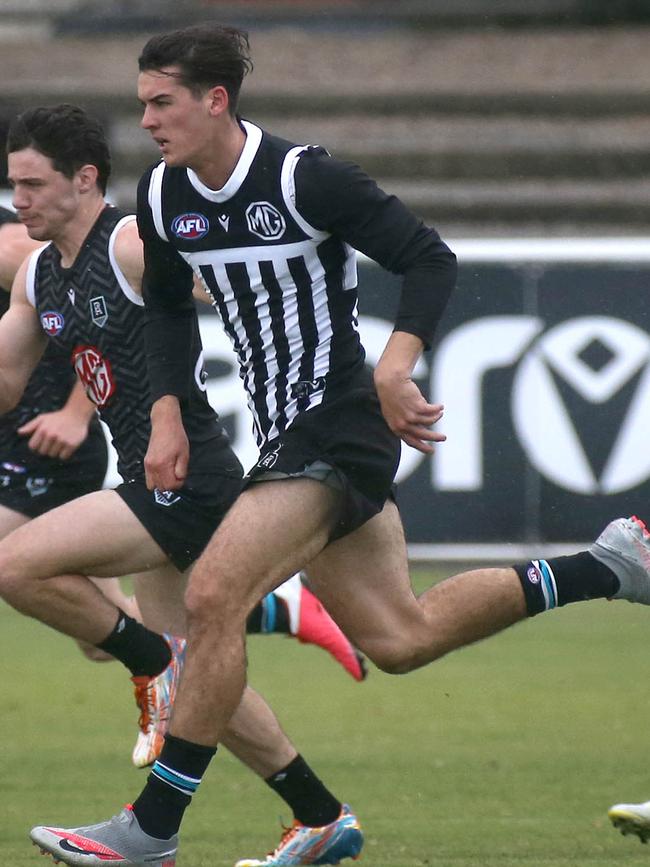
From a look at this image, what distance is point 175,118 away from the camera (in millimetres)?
5129

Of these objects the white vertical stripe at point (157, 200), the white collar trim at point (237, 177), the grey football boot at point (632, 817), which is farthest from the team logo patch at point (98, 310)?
the grey football boot at point (632, 817)

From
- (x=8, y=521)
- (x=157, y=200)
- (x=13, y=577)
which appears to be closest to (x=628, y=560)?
(x=157, y=200)

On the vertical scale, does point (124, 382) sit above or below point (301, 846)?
above

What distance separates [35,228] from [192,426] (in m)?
0.84

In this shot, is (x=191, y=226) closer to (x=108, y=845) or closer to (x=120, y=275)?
(x=120, y=275)

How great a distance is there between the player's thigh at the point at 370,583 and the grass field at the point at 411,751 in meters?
0.70

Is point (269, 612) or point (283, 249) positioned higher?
point (283, 249)

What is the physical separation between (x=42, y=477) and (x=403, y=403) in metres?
2.80

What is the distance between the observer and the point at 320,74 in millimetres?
19781

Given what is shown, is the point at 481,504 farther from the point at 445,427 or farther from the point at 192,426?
the point at 192,426

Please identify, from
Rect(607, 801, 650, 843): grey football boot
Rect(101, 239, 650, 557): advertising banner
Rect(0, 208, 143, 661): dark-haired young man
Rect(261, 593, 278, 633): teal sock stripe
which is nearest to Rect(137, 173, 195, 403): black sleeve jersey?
Rect(0, 208, 143, 661): dark-haired young man

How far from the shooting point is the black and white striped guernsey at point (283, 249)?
16.6 ft

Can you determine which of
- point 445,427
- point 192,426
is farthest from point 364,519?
point 445,427

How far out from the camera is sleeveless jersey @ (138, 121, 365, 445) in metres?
5.17
